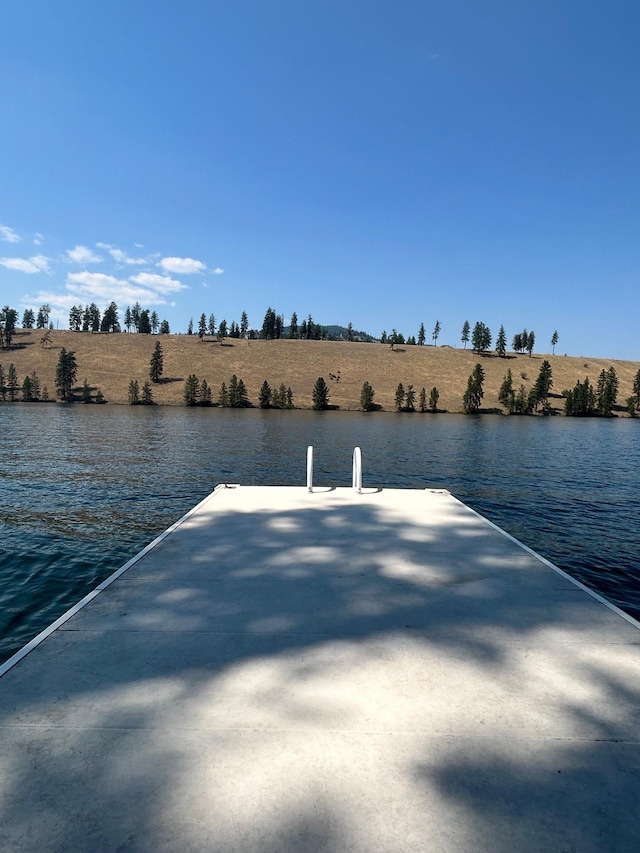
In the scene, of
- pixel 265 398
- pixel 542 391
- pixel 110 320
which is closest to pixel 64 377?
pixel 265 398

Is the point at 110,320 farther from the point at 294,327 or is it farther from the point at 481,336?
the point at 481,336

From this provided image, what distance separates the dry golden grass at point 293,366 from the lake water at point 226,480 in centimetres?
5863

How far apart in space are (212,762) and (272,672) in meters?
1.21

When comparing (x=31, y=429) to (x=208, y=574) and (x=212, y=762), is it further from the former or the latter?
(x=212, y=762)

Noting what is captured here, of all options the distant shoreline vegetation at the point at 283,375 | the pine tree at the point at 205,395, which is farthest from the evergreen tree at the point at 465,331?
the pine tree at the point at 205,395

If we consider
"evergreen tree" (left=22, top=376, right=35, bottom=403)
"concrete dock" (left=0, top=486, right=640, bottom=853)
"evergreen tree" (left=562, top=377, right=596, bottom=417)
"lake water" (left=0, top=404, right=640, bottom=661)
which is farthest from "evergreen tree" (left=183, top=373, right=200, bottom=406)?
"concrete dock" (left=0, top=486, right=640, bottom=853)

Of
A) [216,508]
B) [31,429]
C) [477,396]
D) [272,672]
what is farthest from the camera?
[477,396]

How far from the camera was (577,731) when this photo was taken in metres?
3.71

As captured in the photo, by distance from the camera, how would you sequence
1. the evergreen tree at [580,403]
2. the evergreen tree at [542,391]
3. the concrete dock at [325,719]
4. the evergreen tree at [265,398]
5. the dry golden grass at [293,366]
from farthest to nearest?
the dry golden grass at [293,366] < the evergreen tree at [542,391] < the evergreen tree at [580,403] < the evergreen tree at [265,398] < the concrete dock at [325,719]

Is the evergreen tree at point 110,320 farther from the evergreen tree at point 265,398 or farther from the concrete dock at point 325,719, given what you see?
the concrete dock at point 325,719

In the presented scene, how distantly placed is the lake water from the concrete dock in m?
3.86

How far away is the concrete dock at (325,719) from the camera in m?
2.78

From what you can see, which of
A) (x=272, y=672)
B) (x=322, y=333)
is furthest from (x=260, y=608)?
(x=322, y=333)

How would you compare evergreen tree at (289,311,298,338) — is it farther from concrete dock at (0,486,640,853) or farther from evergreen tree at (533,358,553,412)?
concrete dock at (0,486,640,853)
